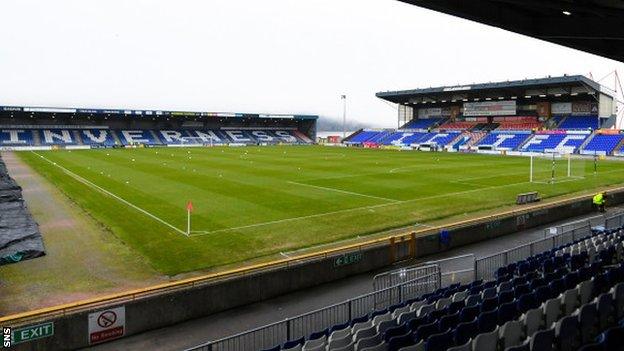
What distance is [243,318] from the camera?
43.2 ft

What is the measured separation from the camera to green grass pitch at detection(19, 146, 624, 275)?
67.3 ft

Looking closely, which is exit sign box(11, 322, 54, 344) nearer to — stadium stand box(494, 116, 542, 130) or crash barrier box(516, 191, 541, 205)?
crash barrier box(516, 191, 541, 205)

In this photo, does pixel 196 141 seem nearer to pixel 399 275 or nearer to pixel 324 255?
pixel 324 255

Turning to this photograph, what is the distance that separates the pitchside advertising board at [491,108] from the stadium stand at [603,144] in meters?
19.4

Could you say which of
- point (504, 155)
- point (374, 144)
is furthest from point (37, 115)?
point (504, 155)

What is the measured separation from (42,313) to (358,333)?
735 cm

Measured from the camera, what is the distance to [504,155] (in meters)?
72.4

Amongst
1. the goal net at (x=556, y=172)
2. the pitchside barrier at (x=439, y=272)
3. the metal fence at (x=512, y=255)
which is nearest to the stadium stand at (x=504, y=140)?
the goal net at (x=556, y=172)

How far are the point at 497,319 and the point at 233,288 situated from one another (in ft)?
24.3

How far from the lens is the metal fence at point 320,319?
34.9 ft

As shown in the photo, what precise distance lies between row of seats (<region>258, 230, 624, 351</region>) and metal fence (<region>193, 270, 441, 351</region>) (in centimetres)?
142

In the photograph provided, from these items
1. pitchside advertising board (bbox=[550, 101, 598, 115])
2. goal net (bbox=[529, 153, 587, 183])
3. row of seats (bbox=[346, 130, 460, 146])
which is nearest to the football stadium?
goal net (bbox=[529, 153, 587, 183])

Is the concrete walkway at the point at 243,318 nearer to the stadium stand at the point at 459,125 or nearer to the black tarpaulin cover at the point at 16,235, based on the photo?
the black tarpaulin cover at the point at 16,235

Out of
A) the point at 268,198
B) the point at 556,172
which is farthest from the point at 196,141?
the point at 268,198
